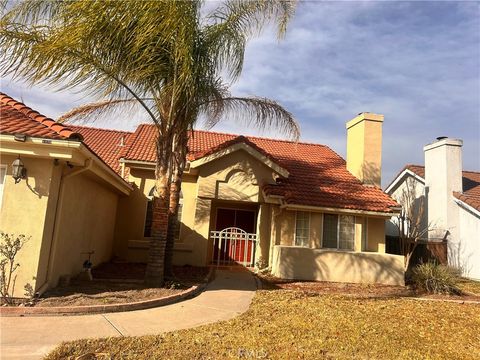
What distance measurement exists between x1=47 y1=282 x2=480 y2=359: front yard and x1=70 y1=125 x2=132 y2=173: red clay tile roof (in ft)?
36.0

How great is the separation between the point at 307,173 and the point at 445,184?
6.72 meters

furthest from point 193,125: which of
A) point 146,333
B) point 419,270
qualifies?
point 419,270

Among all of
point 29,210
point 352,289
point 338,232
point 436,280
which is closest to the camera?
point 29,210

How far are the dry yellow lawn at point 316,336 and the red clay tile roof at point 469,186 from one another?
866 cm

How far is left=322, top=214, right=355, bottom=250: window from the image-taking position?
47.3 ft

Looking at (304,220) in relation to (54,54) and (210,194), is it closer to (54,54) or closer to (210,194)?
(210,194)

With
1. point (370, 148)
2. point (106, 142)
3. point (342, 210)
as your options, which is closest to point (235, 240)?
point (342, 210)

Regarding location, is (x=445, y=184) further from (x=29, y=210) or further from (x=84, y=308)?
(x=29, y=210)

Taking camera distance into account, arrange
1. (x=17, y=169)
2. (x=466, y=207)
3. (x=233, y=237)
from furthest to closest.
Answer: (x=466, y=207), (x=233, y=237), (x=17, y=169)

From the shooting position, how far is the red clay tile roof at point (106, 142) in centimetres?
1739

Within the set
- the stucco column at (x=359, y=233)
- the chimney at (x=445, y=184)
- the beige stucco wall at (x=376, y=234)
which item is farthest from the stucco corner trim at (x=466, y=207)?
the stucco column at (x=359, y=233)

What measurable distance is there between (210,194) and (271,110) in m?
4.51

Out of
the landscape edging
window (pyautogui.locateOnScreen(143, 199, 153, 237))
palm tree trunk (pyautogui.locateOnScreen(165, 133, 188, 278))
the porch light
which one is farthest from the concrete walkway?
window (pyautogui.locateOnScreen(143, 199, 153, 237))

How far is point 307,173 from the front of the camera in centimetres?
1659
